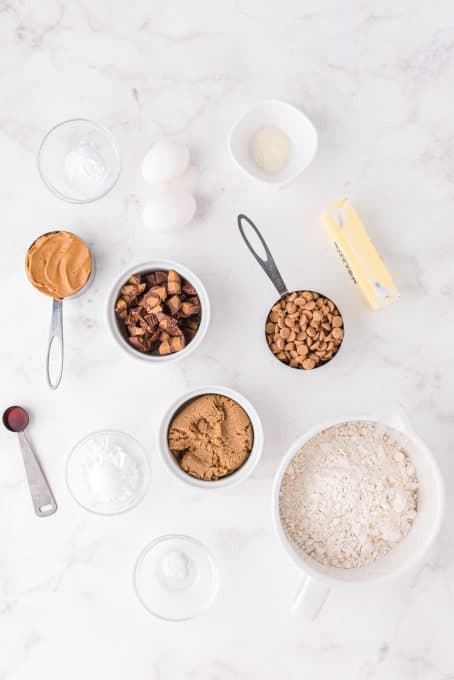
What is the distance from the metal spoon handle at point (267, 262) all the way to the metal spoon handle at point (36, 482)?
626mm

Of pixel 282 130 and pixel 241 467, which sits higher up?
pixel 282 130

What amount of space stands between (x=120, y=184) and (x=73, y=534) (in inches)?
30.0

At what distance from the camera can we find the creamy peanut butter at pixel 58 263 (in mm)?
1369

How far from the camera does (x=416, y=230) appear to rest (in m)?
1.44

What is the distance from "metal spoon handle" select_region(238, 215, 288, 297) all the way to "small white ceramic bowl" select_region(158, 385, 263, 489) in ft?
0.78

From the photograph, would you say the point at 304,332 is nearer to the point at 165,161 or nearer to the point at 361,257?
the point at 361,257

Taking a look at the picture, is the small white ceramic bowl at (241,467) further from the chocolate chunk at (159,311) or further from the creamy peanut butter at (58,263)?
the creamy peanut butter at (58,263)

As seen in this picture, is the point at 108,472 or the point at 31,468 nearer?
the point at 108,472

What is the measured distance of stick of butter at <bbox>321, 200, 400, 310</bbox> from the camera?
1.36m

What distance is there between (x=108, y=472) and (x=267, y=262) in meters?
0.54

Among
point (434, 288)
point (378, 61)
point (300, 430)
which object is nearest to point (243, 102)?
point (378, 61)

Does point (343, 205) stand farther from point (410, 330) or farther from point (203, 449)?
point (203, 449)

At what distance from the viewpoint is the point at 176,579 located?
139 cm

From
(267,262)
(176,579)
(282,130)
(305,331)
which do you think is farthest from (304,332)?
(176,579)
